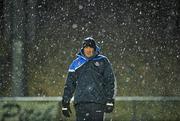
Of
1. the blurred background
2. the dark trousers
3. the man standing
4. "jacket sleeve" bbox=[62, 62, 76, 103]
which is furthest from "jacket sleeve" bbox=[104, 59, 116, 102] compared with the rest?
the blurred background

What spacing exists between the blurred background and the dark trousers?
24.6ft

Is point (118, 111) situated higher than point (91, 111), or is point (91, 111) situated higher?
point (91, 111)

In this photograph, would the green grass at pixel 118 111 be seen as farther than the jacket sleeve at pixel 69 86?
Yes

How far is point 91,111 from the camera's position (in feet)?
20.4

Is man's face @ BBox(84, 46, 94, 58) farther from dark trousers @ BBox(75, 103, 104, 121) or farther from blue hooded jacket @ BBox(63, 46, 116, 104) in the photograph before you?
dark trousers @ BBox(75, 103, 104, 121)

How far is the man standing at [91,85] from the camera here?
20.3ft

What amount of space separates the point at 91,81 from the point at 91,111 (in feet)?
1.22

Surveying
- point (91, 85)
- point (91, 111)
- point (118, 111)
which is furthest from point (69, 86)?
point (118, 111)

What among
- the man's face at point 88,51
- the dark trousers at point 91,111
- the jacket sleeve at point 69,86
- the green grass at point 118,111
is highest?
the man's face at point 88,51

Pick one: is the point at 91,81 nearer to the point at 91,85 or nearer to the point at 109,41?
the point at 91,85

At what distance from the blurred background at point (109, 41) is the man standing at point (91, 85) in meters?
7.49

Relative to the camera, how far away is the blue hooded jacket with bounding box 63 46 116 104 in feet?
20.3

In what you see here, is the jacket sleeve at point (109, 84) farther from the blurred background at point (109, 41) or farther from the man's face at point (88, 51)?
the blurred background at point (109, 41)

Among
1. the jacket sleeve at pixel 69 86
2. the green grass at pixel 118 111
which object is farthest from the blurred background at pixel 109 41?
the jacket sleeve at pixel 69 86
